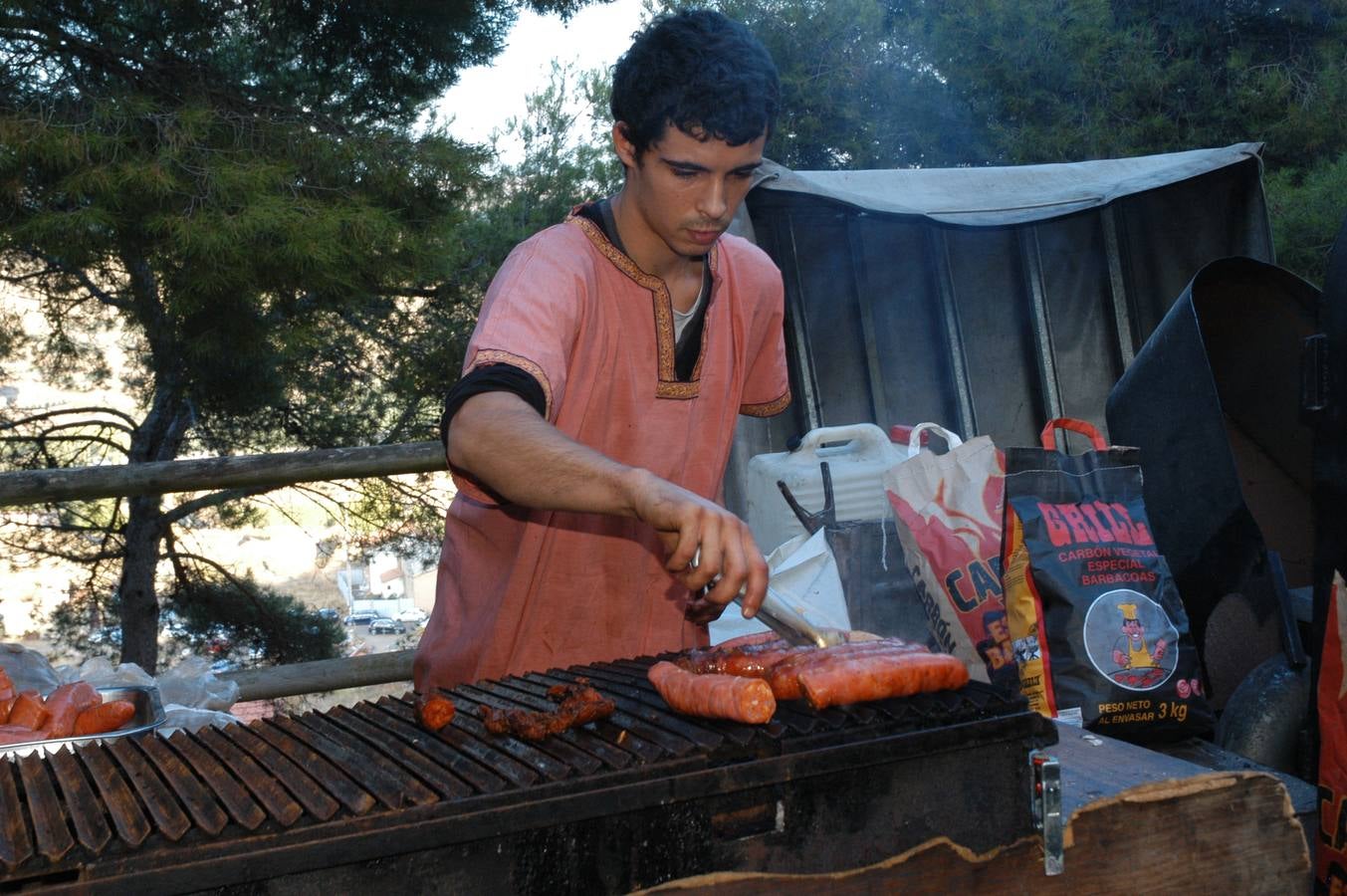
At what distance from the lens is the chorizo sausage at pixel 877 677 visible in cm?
185

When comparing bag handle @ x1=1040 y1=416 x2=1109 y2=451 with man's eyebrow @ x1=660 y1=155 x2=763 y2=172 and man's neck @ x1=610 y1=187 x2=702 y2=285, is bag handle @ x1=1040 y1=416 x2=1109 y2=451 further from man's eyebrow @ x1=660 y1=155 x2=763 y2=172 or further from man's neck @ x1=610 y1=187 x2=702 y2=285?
man's eyebrow @ x1=660 y1=155 x2=763 y2=172

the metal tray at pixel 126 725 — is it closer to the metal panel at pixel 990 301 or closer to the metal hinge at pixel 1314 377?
the metal hinge at pixel 1314 377

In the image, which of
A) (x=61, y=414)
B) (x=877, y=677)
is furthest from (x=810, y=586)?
(x=61, y=414)

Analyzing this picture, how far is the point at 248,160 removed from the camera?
520cm

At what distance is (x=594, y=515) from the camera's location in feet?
8.33

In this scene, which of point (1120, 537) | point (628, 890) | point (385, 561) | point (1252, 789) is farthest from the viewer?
point (385, 561)

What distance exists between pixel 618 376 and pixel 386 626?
858 cm

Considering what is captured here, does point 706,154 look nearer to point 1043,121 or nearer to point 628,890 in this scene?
point 628,890

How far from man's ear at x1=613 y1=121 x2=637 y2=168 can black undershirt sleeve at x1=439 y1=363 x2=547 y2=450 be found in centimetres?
61

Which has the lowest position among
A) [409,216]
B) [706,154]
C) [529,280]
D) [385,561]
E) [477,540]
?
[385,561]

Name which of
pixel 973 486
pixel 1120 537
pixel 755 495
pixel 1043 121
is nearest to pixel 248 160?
pixel 755 495

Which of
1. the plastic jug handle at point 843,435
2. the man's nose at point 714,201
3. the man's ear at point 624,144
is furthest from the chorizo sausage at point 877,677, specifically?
the plastic jug handle at point 843,435

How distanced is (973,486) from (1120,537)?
0.52 metres

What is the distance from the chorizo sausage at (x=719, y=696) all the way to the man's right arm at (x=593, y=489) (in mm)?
131
